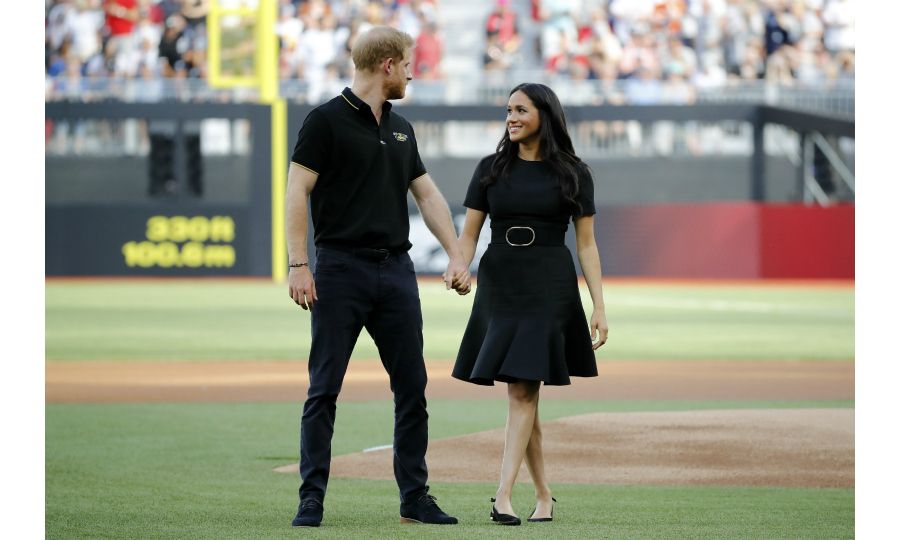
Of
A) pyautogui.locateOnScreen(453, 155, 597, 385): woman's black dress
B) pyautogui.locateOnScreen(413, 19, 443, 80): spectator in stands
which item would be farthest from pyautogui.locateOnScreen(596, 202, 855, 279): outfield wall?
pyautogui.locateOnScreen(453, 155, 597, 385): woman's black dress

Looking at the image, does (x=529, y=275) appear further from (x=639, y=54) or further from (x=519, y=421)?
(x=639, y=54)

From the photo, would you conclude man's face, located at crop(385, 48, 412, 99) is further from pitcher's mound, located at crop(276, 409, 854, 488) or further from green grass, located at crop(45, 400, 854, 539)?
pitcher's mound, located at crop(276, 409, 854, 488)

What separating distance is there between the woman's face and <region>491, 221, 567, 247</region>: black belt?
341 millimetres

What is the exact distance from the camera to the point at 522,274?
5.89m

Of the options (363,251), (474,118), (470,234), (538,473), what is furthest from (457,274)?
(474,118)

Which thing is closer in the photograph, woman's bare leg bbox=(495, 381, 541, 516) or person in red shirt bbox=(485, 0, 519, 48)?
woman's bare leg bbox=(495, 381, 541, 516)

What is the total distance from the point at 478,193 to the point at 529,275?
40 centimetres

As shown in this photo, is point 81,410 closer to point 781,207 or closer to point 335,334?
point 335,334

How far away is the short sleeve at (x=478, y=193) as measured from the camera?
5.98 metres

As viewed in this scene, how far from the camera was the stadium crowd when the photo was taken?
31.8 meters

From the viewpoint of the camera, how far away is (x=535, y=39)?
106 feet

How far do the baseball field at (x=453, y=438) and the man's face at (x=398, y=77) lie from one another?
167cm

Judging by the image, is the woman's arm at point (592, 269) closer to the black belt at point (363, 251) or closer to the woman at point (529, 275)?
the woman at point (529, 275)

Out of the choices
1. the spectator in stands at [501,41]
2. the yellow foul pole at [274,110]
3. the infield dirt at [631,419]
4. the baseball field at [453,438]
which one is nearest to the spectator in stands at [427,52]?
the spectator in stands at [501,41]
